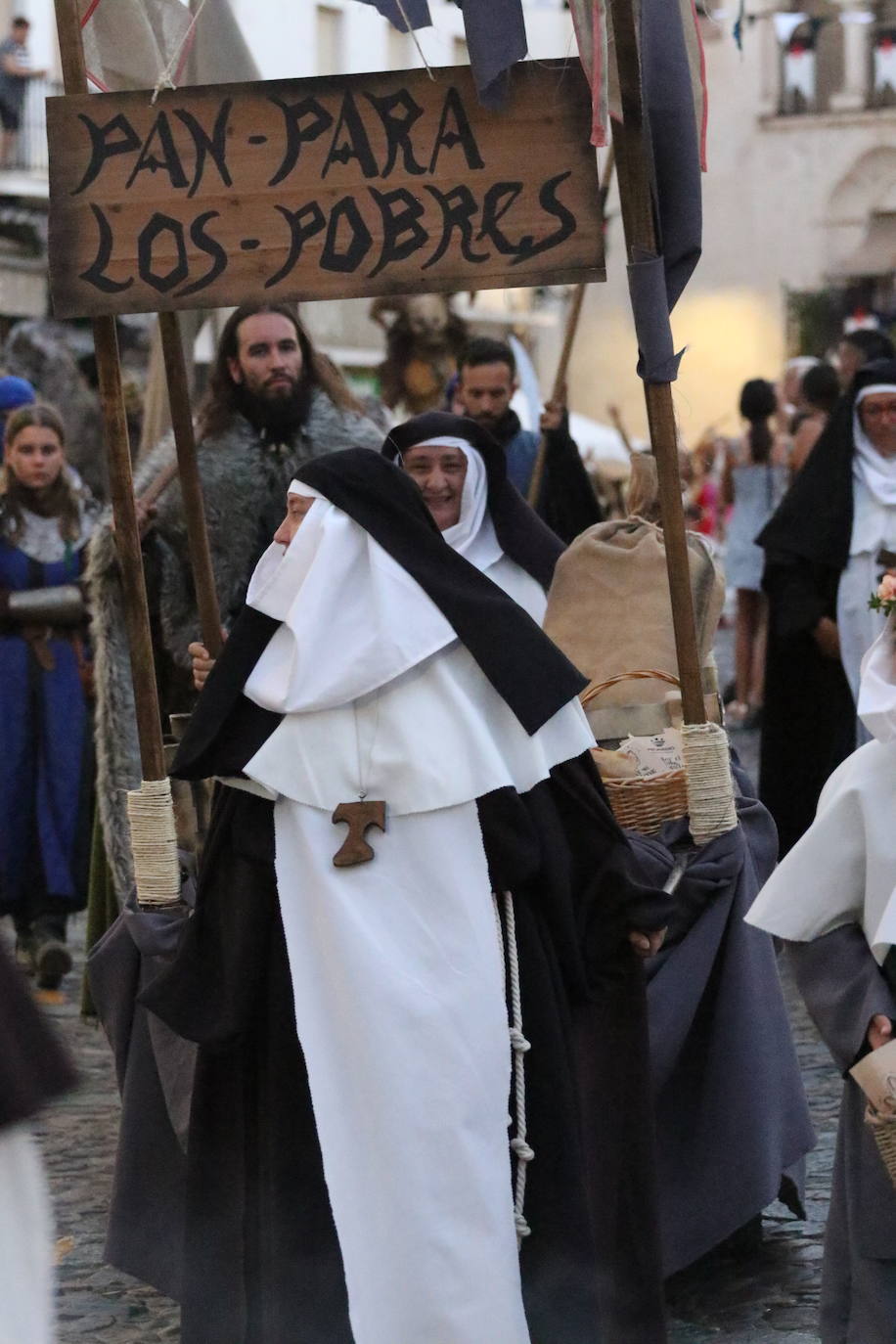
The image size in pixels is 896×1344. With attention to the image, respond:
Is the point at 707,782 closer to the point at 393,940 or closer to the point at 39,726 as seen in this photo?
the point at 393,940

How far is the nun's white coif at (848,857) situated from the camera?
4.31m

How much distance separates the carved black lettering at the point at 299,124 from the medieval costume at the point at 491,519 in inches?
47.9

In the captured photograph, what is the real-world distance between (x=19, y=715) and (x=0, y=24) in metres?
22.4

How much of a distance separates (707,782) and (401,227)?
1317 mm

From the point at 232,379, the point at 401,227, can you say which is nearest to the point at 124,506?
the point at 401,227

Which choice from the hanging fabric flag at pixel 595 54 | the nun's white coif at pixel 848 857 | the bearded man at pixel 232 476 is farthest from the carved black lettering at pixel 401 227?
the bearded man at pixel 232 476

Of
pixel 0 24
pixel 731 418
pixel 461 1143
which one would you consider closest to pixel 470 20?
pixel 461 1143

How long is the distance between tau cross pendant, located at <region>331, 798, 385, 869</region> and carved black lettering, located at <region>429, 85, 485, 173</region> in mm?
1342

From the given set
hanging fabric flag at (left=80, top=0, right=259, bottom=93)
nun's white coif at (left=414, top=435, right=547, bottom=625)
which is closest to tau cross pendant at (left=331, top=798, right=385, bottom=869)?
nun's white coif at (left=414, top=435, right=547, bottom=625)

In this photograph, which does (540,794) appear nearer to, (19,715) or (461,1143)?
(461,1143)

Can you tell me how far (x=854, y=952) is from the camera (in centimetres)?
433

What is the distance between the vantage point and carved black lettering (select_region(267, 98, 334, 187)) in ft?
16.3

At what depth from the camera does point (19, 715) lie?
29.7ft

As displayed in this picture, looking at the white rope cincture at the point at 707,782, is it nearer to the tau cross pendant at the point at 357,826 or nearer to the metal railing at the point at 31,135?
the tau cross pendant at the point at 357,826
